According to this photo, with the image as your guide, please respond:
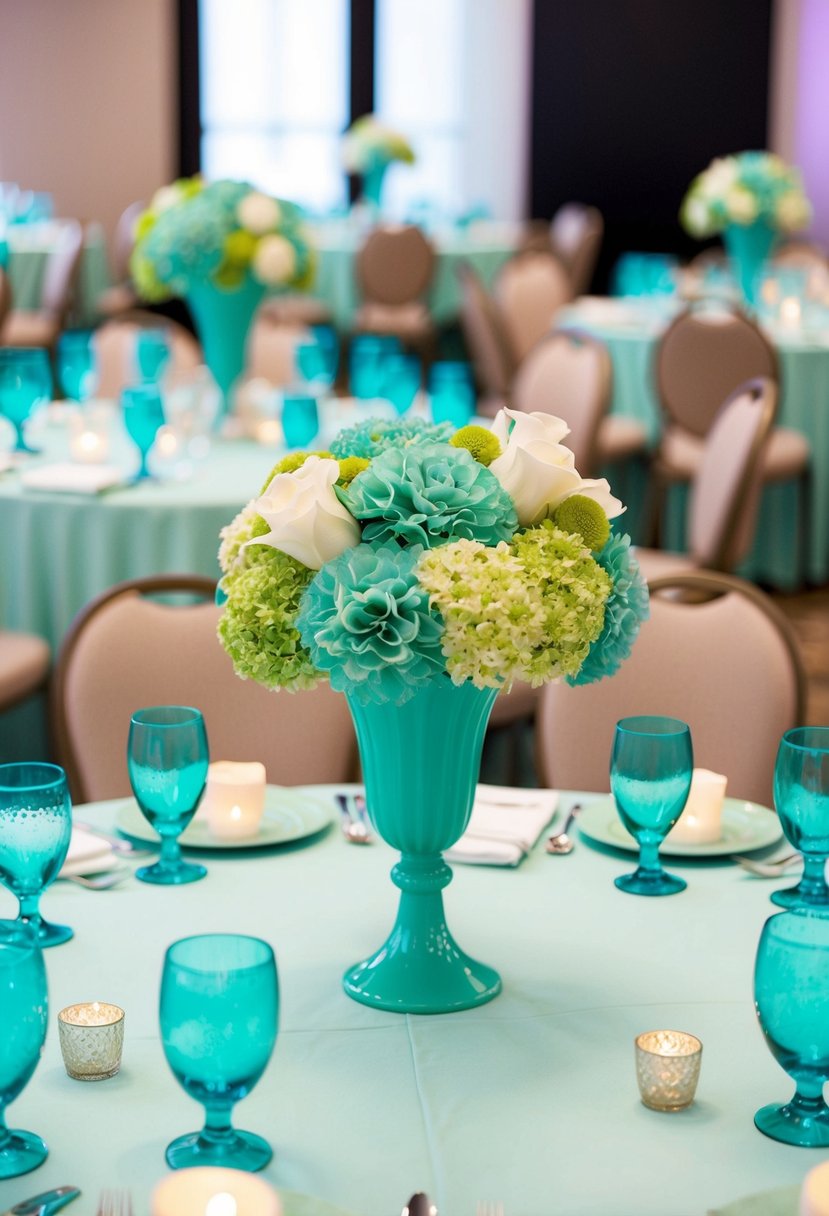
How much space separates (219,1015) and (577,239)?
9483 millimetres

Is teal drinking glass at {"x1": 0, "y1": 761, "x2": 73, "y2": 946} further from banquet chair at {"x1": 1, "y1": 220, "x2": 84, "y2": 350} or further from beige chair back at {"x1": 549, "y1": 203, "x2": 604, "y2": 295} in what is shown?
beige chair back at {"x1": 549, "y1": 203, "x2": 604, "y2": 295}

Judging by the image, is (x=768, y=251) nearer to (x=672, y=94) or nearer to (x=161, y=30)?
(x=672, y=94)

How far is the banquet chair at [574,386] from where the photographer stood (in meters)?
4.93

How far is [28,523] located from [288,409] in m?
0.65

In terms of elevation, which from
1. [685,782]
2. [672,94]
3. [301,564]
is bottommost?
[685,782]

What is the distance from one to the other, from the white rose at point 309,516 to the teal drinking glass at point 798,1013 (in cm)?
48

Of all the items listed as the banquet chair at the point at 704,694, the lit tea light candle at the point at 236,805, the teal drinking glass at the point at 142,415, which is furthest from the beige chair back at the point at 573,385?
the lit tea light candle at the point at 236,805

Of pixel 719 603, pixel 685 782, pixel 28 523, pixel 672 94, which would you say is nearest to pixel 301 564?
pixel 685 782

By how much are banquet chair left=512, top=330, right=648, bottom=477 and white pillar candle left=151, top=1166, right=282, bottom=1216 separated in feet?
12.1

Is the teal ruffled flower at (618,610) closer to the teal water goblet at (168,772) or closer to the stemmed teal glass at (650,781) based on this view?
the stemmed teal glass at (650,781)

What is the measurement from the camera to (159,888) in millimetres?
1821

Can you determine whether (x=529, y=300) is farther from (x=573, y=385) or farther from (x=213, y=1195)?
(x=213, y=1195)

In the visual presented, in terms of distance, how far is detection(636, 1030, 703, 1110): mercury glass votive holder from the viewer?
4.40 ft

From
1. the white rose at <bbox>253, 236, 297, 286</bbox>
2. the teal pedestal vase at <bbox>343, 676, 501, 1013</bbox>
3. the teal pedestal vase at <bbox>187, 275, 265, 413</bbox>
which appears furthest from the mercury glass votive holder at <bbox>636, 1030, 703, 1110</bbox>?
the teal pedestal vase at <bbox>187, 275, 265, 413</bbox>
